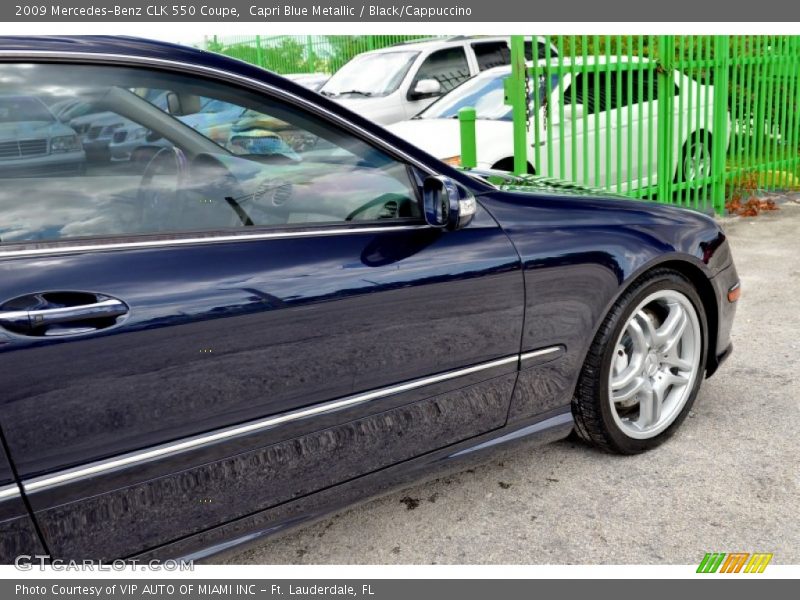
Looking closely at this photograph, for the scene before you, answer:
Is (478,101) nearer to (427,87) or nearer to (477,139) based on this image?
(477,139)

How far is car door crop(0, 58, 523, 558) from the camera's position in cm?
191

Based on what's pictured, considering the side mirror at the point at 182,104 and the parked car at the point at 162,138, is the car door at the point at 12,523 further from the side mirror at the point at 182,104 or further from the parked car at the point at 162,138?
the side mirror at the point at 182,104

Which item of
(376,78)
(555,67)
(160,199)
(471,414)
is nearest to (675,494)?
(471,414)

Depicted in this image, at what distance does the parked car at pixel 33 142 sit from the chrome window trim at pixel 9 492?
0.73 m

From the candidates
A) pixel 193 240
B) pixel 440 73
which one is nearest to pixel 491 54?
pixel 440 73

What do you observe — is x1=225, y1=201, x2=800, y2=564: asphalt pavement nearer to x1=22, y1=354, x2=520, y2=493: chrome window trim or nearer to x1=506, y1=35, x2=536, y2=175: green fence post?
x1=22, y1=354, x2=520, y2=493: chrome window trim

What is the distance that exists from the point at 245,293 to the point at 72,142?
1.92 ft

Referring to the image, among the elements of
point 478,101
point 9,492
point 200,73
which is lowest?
point 9,492

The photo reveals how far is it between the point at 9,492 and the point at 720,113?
7.51m

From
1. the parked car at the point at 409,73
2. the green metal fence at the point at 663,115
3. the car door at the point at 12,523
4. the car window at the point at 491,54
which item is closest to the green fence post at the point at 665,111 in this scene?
the green metal fence at the point at 663,115

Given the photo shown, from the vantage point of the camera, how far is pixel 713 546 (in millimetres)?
2650

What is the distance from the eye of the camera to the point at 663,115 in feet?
24.3

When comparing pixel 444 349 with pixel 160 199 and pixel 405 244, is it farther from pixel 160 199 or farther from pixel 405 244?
pixel 160 199

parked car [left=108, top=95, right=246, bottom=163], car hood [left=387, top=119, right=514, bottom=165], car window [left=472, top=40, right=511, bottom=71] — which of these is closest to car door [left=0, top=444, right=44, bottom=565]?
parked car [left=108, top=95, right=246, bottom=163]
